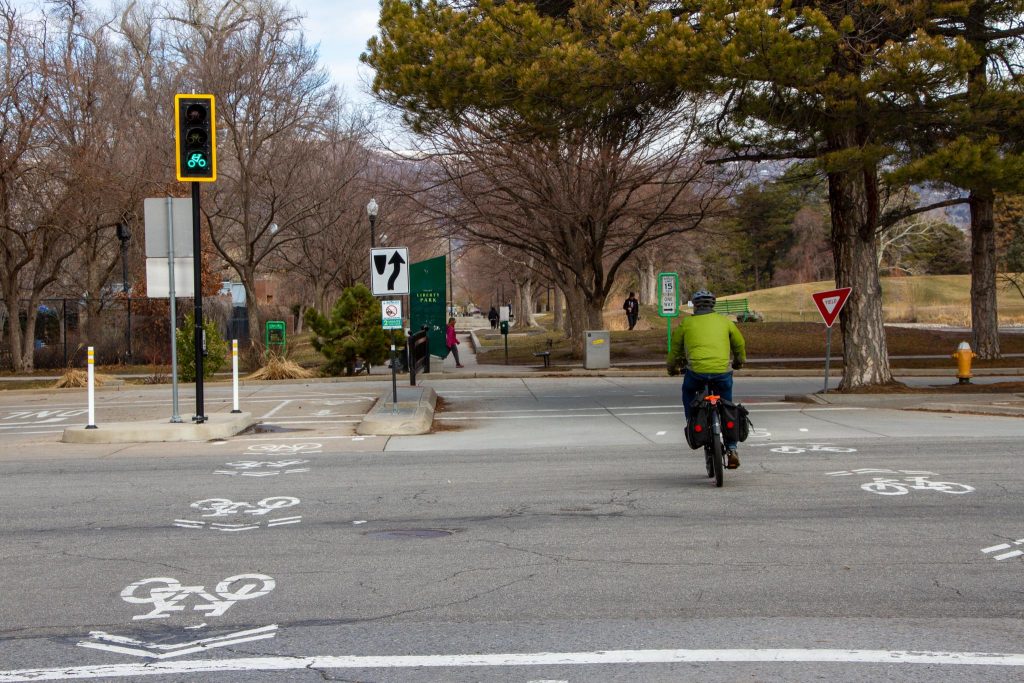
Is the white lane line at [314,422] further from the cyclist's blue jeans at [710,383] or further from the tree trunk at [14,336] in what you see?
the tree trunk at [14,336]

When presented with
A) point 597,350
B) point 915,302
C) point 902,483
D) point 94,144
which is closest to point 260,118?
point 94,144

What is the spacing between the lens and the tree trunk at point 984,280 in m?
33.1

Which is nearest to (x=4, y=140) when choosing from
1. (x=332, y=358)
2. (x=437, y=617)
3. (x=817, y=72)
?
(x=332, y=358)

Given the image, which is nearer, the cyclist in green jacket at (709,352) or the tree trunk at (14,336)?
the cyclist in green jacket at (709,352)

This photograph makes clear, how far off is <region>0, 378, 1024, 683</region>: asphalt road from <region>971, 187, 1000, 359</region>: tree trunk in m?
21.7

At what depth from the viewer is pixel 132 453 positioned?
46.6ft

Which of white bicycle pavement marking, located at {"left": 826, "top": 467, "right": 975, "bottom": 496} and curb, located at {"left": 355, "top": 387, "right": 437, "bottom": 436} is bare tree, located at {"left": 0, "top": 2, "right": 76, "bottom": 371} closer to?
curb, located at {"left": 355, "top": 387, "right": 437, "bottom": 436}

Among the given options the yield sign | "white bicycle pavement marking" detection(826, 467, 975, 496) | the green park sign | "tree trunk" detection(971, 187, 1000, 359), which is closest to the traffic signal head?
"white bicycle pavement marking" detection(826, 467, 975, 496)

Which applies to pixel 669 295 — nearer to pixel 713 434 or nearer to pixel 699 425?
pixel 699 425

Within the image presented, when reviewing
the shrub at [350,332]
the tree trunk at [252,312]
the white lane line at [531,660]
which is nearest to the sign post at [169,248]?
the white lane line at [531,660]

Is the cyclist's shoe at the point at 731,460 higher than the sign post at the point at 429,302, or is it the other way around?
the sign post at the point at 429,302

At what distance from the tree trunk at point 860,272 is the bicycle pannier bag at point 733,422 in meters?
11.8

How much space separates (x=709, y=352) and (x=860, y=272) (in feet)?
38.5

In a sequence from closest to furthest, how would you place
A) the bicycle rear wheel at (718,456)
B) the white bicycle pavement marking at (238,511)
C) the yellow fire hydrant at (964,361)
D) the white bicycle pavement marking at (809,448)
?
the white bicycle pavement marking at (238,511) → the bicycle rear wheel at (718,456) → the white bicycle pavement marking at (809,448) → the yellow fire hydrant at (964,361)
